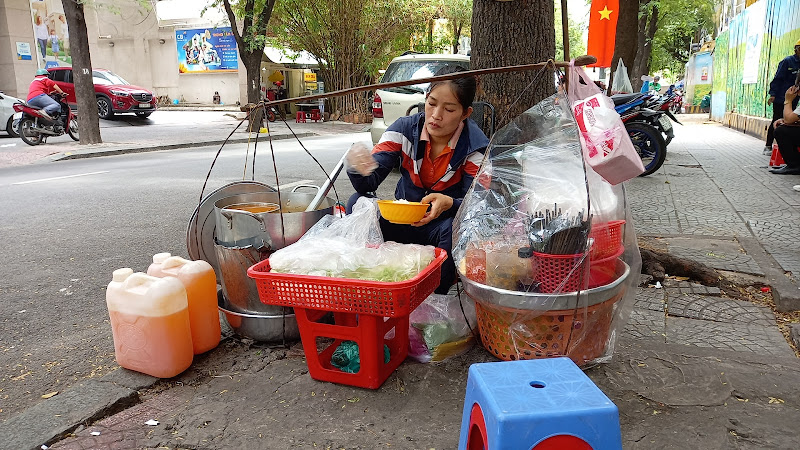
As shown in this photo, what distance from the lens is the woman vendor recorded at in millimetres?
2723

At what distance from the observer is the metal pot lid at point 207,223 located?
2.87 meters

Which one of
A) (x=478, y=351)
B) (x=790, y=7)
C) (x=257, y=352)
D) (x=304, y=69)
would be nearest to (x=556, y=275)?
(x=478, y=351)

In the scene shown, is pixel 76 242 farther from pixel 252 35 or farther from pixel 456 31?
pixel 456 31

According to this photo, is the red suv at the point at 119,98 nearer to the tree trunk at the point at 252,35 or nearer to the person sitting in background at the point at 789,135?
the tree trunk at the point at 252,35

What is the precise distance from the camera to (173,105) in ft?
98.7

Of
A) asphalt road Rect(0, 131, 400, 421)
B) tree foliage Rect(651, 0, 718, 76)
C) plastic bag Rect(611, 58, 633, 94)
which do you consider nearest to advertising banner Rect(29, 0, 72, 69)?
asphalt road Rect(0, 131, 400, 421)

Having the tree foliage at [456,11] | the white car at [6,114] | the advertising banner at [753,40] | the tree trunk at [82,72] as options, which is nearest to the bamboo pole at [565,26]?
the tree trunk at [82,72]

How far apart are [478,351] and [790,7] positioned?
12638mm

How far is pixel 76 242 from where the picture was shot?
449cm

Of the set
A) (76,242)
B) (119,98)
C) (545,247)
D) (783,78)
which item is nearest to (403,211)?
(545,247)

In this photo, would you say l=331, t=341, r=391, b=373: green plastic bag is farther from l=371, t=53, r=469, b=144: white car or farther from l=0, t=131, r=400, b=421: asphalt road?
l=371, t=53, r=469, b=144: white car

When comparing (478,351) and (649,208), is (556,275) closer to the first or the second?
(478,351)

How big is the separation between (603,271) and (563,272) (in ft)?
0.90

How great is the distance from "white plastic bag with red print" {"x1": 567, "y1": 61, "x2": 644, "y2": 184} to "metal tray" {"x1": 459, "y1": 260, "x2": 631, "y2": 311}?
0.44 m
